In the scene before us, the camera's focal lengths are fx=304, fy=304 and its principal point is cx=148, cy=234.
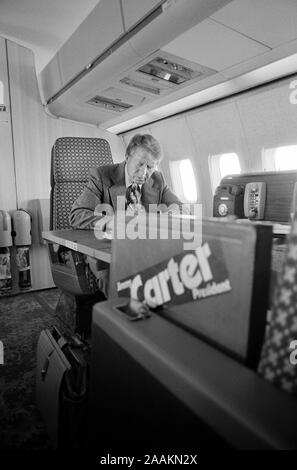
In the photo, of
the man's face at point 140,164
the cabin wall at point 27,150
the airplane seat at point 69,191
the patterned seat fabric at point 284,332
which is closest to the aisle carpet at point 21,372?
the airplane seat at point 69,191

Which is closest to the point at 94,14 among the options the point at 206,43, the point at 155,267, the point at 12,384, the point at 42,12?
the point at 42,12

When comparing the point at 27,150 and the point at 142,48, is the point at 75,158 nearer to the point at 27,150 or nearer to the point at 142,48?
the point at 142,48

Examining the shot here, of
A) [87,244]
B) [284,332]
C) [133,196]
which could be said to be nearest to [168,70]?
[133,196]

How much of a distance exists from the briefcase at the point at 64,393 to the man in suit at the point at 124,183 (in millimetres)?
1058

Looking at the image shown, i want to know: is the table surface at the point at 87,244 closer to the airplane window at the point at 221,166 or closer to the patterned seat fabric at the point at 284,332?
the patterned seat fabric at the point at 284,332

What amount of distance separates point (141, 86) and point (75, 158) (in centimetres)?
144

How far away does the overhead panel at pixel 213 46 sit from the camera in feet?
7.77

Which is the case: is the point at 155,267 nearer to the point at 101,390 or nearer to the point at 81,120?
the point at 101,390

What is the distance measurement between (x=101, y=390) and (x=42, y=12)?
383cm

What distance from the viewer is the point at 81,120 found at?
17.0 feet

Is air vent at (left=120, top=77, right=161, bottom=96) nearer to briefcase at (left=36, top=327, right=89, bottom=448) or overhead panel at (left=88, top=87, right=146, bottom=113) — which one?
overhead panel at (left=88, top=87, right=146, bottom=113)

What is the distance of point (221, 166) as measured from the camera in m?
5.39

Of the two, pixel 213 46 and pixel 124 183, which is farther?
pixel 124 183

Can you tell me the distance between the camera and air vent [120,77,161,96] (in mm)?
3443
